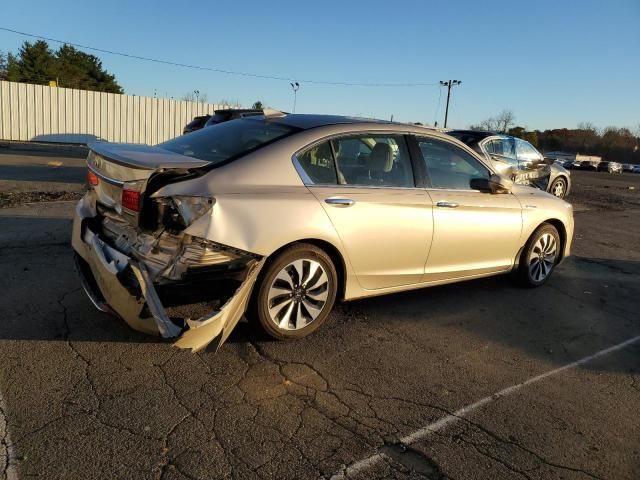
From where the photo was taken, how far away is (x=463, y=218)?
4.76 m

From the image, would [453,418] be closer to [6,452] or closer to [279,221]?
[279,221]

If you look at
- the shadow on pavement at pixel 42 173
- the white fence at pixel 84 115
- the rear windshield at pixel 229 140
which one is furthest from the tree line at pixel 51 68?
the rear windshield at pixel 229 140

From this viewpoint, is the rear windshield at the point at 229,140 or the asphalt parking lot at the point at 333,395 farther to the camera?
the rear windshield at the point at 229,140

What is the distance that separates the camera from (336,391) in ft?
10.9

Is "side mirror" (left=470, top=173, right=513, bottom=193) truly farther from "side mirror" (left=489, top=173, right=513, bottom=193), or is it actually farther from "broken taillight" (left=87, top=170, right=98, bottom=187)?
"broken taillight" (left=87, top=170, right=98, bottom=187)

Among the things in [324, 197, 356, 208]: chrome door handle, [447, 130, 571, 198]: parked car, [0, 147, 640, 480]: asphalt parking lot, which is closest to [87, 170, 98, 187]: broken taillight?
[0, 147, 640, 480]: asphalt parking lot

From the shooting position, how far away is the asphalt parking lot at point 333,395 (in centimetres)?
261

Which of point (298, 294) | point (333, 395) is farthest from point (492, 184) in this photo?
point (333, 395)

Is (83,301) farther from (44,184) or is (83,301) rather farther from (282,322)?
(44,184)

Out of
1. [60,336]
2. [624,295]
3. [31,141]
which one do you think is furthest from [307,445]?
[31,141]

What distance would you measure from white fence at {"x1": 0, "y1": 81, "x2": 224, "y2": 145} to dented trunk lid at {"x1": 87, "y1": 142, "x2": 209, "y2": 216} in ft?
69.0

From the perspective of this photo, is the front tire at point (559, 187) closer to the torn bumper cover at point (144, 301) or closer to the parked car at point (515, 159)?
the parked car at point (515, 159)

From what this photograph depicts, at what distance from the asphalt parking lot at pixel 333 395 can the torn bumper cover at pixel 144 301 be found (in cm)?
33

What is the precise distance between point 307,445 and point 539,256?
159 inches
